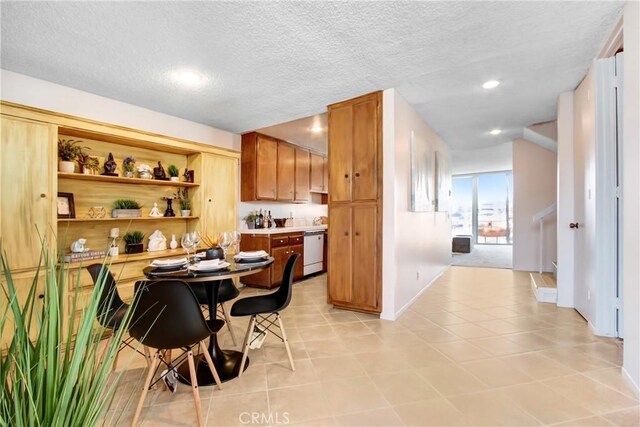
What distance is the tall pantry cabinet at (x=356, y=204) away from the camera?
3242mm

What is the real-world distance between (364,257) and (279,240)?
169 centimetres

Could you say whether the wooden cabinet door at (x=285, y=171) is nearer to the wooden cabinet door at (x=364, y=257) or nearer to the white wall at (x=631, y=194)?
the wooden cabinet door at (x=364, y=257)

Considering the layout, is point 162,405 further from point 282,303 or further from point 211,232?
point 211,232

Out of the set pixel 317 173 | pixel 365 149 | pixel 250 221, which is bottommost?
pixel 250 221

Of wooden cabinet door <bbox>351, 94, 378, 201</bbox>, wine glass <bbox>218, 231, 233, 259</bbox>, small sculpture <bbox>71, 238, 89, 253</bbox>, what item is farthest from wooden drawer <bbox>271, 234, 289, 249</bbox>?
small sculpture <bbox>71, 238, 89, 253</bbox>

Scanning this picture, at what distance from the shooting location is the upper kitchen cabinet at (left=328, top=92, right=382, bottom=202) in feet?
10.6

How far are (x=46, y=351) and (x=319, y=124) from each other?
4063mm

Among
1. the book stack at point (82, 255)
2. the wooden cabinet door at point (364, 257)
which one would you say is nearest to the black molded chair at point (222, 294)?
the book stack at point (82, 255)

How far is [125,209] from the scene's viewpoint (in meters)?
3.38

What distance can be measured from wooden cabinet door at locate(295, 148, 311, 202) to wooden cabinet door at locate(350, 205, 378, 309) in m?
2.26

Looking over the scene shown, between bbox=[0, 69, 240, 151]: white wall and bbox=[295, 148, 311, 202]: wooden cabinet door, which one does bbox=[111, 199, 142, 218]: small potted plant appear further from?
bbox=[295, 148, 311, 202]: wooden cabinet door

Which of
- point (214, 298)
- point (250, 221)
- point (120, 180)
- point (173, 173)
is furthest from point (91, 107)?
point (250, 221)

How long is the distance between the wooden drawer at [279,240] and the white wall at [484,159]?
444 centimetres

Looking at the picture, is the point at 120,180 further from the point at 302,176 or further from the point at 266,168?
the point at 302,176
